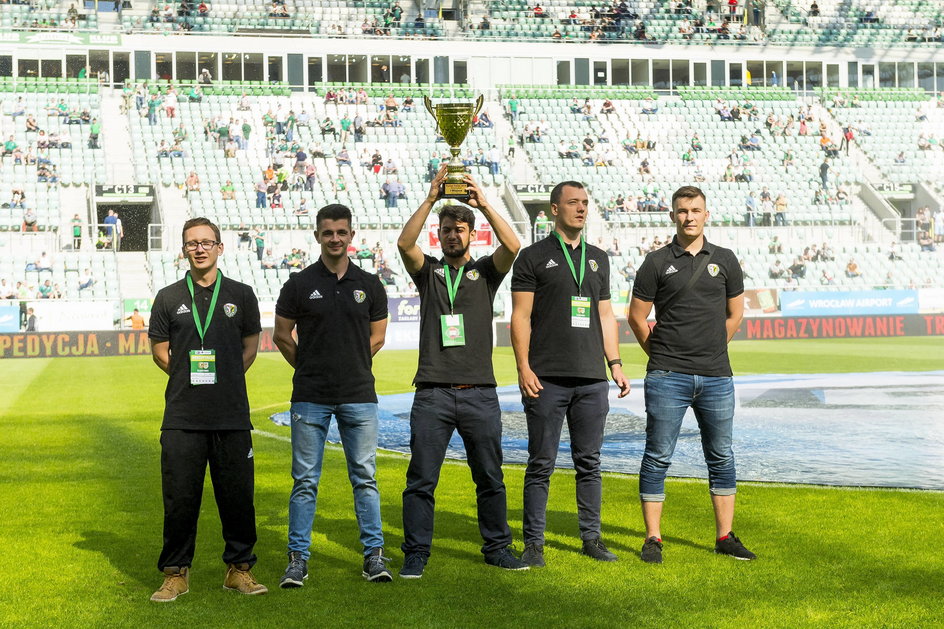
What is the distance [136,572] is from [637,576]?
325 cm

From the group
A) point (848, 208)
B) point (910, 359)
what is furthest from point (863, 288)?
point (910, 359)

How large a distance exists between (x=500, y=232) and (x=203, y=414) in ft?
6.98

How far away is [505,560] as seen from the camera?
746 centimetres

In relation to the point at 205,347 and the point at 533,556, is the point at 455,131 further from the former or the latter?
the point at 533,556

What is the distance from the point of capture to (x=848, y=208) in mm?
47656

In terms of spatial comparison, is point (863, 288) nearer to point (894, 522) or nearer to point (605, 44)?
point (605, 44)

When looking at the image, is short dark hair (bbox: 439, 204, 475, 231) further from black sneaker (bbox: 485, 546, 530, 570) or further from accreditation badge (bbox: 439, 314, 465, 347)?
black sneaker (bbox: 485, 546, 530, 570)

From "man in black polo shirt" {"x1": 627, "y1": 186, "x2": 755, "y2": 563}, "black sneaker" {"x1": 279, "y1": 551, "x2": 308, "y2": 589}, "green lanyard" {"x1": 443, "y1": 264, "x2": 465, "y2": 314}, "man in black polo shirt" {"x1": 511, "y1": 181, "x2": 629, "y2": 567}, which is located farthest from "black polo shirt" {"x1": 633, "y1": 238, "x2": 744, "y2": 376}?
"black sneaker" {"x1": 279, "y1": 551, "x2": 308, "y2": 589}

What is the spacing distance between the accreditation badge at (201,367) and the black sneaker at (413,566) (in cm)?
168

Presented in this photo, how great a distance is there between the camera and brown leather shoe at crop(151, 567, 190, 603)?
22.2 feet

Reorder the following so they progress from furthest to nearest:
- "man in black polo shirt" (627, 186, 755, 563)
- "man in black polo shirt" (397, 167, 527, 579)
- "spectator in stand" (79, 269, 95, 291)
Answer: "spectator in stand" (79, 269, 95, 291) → "man in black polo shirt" (627, 186, 755, 563) → "man in black polo shirt" (397, 167, 527, 579)

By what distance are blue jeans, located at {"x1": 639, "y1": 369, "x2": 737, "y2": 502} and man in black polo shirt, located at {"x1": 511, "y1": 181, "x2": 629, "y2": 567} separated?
29 centimetres

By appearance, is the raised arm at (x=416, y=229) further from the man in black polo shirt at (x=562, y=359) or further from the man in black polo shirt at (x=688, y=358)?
the man in black polo shirt at (x=688, y=358)

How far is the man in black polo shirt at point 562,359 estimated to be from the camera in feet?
24.9
